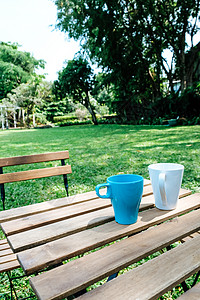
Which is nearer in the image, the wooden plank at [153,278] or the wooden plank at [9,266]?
the wooden plank at [153,278]

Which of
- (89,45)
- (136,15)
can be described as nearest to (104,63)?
(89,45)

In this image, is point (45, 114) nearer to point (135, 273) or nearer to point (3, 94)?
point (3, 94)

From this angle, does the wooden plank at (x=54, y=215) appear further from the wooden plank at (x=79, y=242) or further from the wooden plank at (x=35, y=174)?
the wooden plank at (x=35, y=174)

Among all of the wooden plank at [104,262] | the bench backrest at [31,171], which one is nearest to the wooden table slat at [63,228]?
the wooden plank at [104,262]

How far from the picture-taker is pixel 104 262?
70 cm

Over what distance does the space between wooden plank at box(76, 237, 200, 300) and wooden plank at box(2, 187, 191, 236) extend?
39 cm

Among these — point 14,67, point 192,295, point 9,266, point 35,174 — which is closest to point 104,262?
point 192,295

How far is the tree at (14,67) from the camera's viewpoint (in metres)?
40.8

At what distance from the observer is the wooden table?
1.98 ft

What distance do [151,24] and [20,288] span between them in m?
18.0

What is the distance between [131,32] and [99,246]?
17.1 m

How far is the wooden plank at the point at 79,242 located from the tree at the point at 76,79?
20092mm

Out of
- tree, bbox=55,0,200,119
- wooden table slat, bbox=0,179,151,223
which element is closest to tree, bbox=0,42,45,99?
tree, bbox=55,0,200,119

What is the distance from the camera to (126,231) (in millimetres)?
871
